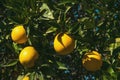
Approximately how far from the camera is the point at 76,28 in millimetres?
3414

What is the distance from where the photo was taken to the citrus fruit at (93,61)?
3447mm

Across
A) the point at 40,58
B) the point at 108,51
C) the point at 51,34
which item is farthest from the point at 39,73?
the point at 108,51

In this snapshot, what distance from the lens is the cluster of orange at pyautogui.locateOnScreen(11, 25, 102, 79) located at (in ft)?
10.9

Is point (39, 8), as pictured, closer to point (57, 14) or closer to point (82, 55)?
point (57, 14)

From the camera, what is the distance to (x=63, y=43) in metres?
3.31

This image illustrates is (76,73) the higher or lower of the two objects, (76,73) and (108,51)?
the lower

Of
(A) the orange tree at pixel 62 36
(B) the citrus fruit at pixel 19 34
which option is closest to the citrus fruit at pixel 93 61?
(A) the orange tree at pixel 62 36

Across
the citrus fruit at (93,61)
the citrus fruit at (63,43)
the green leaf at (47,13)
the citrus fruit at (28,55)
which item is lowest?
the citrus fruit at (93,61)

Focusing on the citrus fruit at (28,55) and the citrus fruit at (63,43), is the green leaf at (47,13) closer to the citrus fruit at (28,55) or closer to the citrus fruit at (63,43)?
the citrus fruit at (63,43)

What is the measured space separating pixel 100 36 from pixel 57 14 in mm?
466

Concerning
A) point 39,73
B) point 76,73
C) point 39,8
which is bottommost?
point 76,73

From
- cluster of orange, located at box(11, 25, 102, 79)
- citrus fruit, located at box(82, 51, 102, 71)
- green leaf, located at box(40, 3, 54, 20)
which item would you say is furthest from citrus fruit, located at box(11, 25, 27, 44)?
citrus fruit, located at box(82, 51, 102, 71)

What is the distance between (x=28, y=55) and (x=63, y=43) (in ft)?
1.04

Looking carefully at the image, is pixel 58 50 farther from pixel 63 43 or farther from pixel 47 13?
pixel 47 13
